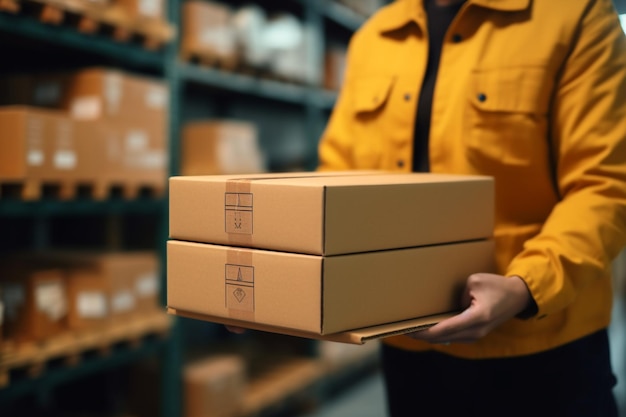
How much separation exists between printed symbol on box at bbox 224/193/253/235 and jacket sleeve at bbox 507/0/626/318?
1.87ft

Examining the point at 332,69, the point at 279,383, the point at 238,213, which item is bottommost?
the point at 279,383

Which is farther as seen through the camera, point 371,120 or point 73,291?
point 73,291

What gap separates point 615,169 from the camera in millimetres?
1521

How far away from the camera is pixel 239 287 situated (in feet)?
4.76

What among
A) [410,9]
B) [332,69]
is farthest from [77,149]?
[332,69]

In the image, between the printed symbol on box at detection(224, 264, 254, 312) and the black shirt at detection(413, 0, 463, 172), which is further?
the black shirt at detection(413, 0, 463, 172)

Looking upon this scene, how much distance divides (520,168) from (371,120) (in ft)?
1.47

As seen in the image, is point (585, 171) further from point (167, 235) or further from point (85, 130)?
point (167, 235)

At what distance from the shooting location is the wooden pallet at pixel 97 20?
2719 mm

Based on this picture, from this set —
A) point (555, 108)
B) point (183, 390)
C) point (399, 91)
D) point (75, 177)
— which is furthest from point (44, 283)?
point (555, 108)

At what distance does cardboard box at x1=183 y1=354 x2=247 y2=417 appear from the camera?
3721 millimetres

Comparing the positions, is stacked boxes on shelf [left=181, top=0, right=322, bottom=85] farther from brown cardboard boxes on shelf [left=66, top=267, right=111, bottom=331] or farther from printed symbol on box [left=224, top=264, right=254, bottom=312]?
printed symbol on box [left=224, top=264, right=254, bottom=312]

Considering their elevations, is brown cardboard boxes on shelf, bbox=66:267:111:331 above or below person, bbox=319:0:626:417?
below

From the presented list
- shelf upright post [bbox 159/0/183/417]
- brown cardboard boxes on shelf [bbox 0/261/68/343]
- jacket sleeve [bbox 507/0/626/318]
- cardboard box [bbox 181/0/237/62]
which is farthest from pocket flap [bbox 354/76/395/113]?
cardboard box [bbox 181/0/237/62]
